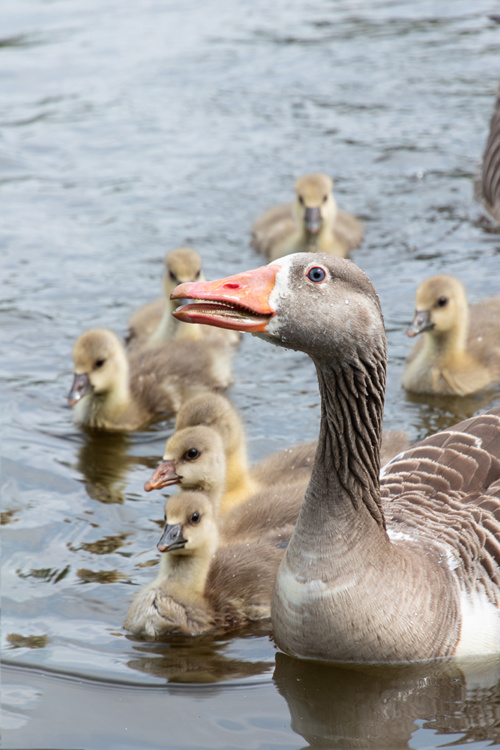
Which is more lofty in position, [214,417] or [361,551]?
[214,417]

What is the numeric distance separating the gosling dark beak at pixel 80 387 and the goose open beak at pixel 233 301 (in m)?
3.58

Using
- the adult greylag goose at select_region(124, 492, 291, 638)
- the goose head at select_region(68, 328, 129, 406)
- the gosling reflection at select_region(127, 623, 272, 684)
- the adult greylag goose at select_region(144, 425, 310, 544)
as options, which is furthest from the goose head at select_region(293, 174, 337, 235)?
the gosling reflection at select_region(127, 623, 272, 684)

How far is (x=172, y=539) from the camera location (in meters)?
5.50

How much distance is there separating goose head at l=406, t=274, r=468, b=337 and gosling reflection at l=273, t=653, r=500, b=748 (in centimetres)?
354

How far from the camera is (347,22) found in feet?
53.4

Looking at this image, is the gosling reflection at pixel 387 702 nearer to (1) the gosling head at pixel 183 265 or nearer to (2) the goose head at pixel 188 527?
(2) the goose head at pixel 188 527

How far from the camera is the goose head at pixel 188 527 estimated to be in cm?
552

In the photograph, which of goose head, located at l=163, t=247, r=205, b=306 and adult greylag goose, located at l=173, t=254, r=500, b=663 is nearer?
adult greylag goose, located at l=173, t=254, r=500, b=663

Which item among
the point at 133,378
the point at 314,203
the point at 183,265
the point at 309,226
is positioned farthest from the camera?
the point at 314,203

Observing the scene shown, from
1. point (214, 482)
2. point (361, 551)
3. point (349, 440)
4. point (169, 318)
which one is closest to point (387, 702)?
point (361, 551)

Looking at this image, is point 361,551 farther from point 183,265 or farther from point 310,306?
point 183,265

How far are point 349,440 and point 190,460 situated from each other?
4.82 feet

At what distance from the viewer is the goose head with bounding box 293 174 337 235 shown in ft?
32.9

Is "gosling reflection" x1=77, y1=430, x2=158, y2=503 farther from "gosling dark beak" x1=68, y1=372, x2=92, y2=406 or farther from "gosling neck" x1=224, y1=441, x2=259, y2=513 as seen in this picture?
"gosling neck" x1=224, y1=441, x2=259, y2=513
